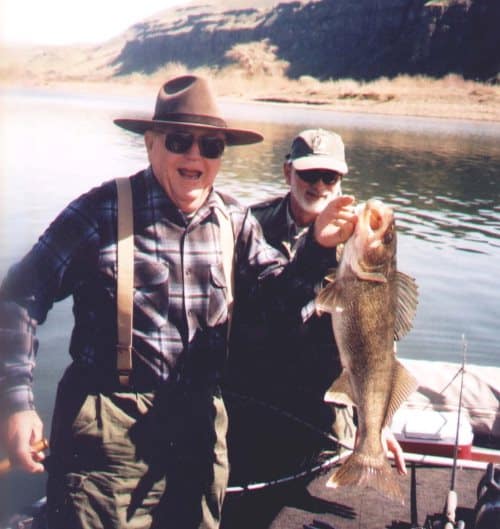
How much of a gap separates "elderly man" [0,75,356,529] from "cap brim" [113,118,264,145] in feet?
0.03

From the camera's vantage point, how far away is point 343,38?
12262 centimetres

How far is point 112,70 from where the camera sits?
15300 cm

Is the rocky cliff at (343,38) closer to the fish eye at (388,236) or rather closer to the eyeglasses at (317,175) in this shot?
the eyeglasses at (317,175)

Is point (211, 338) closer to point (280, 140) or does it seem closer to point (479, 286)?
point (479, 286)

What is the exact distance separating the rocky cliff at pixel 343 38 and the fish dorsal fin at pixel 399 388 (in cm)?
9405

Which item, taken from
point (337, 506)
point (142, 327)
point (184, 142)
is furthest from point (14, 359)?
point (337, 506)

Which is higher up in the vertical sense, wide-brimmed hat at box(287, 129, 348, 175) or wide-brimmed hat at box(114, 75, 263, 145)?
wide-brimmed hat at box(114, 75, 263, 145)

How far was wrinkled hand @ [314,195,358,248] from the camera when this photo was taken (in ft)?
9.75

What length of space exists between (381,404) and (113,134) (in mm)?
35429

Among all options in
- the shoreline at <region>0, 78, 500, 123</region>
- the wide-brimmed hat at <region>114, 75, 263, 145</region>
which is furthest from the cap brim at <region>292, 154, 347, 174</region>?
the shoreline at <region>0, 78, 500, 123</region>

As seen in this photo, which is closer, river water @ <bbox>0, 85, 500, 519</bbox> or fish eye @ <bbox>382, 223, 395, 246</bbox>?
fish eye @ <bbox>382, 223, 395, 246</bbox>

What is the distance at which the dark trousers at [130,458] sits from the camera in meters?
Answer: 2.85

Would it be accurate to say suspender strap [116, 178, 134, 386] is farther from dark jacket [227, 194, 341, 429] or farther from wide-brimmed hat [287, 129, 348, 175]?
wide-brimmed hat [287, 129, 348, 175]

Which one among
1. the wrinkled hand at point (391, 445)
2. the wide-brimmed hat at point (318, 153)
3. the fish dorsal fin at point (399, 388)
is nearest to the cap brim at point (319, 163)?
the wide-brimmed hat at point (318, 153)
